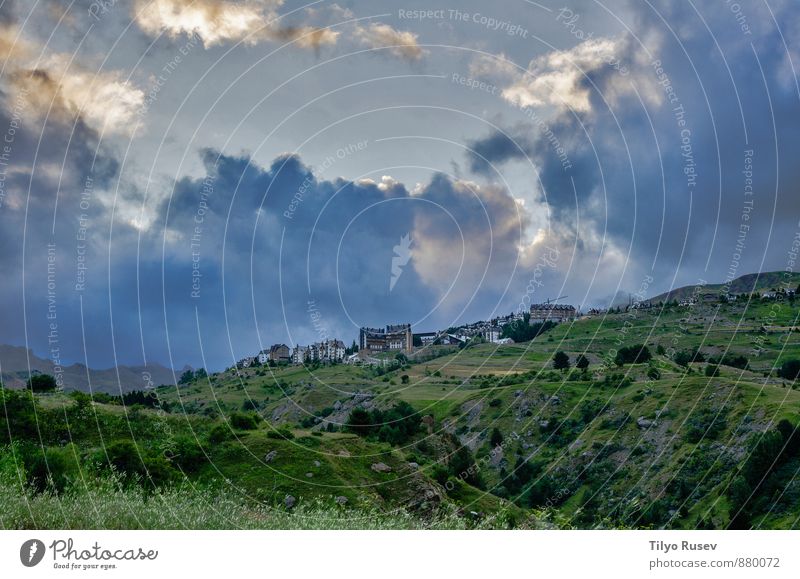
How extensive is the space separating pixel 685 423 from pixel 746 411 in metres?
12.5

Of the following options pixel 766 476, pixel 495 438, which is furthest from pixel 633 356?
pixel 766 476

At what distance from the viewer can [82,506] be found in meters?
19.5

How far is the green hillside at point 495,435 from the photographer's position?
145ft

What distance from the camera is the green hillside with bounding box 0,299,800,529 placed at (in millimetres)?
44094

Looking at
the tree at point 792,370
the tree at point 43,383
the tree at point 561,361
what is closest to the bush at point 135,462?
the tree at point 43,383

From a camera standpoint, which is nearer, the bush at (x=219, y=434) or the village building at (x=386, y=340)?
the bush at (x=219, y=434)

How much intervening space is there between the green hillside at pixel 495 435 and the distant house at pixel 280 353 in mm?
4833

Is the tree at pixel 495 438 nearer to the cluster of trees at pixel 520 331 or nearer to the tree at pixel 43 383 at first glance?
the cluster of trees at pixel 520 331

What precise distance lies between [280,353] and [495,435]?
5631 centimetres

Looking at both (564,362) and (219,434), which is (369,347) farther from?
(219,434)

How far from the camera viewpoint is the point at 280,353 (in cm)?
15562

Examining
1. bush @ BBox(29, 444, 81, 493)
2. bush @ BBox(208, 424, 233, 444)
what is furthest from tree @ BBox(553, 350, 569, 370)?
bush @ BBox(29, 444, 81, 493)

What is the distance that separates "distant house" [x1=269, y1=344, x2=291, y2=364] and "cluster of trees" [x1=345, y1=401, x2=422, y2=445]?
187 ft
